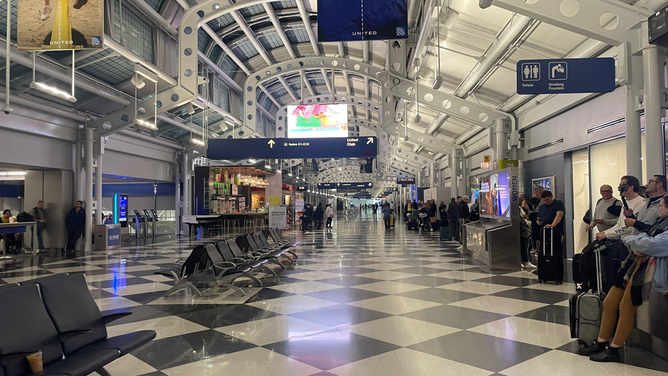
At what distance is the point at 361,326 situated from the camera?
4621mm

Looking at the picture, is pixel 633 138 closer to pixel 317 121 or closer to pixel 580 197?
pixel 580 197

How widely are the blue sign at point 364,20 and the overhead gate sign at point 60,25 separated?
3136 mm

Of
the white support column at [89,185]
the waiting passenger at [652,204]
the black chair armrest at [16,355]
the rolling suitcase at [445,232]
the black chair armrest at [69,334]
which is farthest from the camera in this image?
the rolling suitcase at [445,232]

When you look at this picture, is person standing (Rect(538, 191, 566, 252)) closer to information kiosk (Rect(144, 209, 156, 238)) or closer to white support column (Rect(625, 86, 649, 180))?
white support column (Rect(625, 86, 649, 180))

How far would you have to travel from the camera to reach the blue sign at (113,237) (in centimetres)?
1376

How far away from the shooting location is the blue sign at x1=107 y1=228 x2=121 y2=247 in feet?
45.1

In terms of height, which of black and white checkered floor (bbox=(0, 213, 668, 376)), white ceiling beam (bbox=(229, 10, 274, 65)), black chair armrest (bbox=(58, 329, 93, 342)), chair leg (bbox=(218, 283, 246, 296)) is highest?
white ceiling beam (bbox=(229, 10, 274, 65))

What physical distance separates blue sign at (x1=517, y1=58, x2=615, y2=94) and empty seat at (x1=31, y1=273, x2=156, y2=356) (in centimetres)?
561

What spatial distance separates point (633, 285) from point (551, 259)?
3585 mm

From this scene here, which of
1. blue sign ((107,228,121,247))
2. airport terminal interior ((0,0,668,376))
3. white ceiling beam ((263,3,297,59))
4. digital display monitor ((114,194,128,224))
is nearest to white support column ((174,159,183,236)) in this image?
airport terminal interior ((0,0,668,376))

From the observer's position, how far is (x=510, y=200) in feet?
27.3

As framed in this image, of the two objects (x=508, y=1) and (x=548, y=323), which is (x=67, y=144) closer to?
(x=508, y=1)

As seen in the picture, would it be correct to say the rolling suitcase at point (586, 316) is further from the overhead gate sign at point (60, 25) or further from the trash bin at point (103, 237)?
the trash bin at point (103, 237)

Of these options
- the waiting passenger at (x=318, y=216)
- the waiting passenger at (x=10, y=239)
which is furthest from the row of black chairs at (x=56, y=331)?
the waiting passenger at (x=318, y=216)
